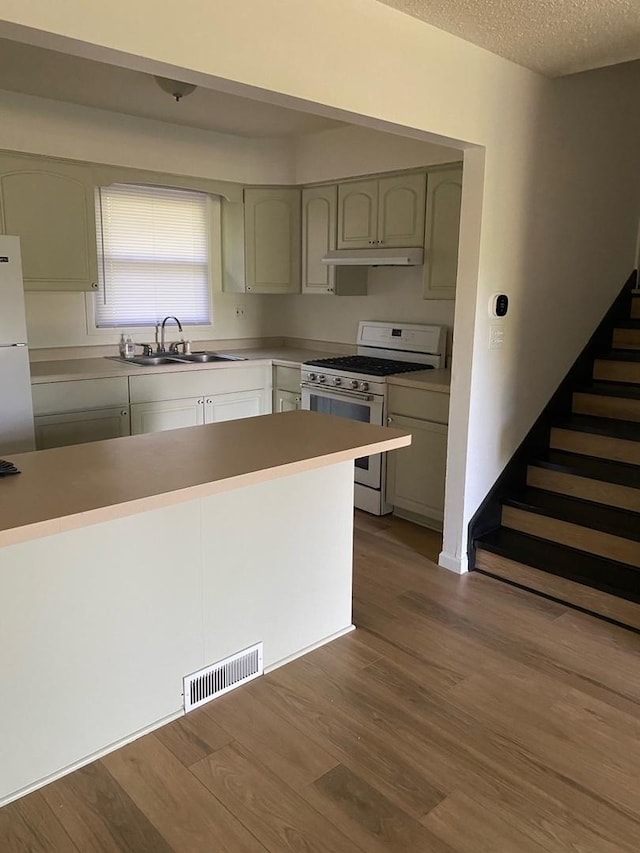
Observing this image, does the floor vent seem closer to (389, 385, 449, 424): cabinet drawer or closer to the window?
(389, 385, 449, 424): cabinet drawer

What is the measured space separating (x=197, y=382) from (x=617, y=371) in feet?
8.66

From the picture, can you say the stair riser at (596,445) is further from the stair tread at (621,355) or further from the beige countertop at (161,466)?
the beige countertop at (161,466)

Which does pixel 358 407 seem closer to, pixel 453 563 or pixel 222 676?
pixel 453 563

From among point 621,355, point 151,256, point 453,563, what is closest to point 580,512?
point 453,563

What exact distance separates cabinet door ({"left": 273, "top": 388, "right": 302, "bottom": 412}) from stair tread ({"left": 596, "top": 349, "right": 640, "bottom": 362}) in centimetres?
199

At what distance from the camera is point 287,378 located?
474cm

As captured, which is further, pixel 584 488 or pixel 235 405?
pixel 235 405

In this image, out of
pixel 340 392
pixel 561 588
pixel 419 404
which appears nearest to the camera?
pixel 561 588

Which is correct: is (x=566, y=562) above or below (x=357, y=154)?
below

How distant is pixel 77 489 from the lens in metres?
1.84

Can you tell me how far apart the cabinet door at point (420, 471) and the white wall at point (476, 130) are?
0.36 meters

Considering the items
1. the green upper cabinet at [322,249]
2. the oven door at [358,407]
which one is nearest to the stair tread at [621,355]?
the oven door at [358,407]

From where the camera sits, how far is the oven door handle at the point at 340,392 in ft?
13.5

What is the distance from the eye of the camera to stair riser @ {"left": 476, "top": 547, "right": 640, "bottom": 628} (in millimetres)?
2986
